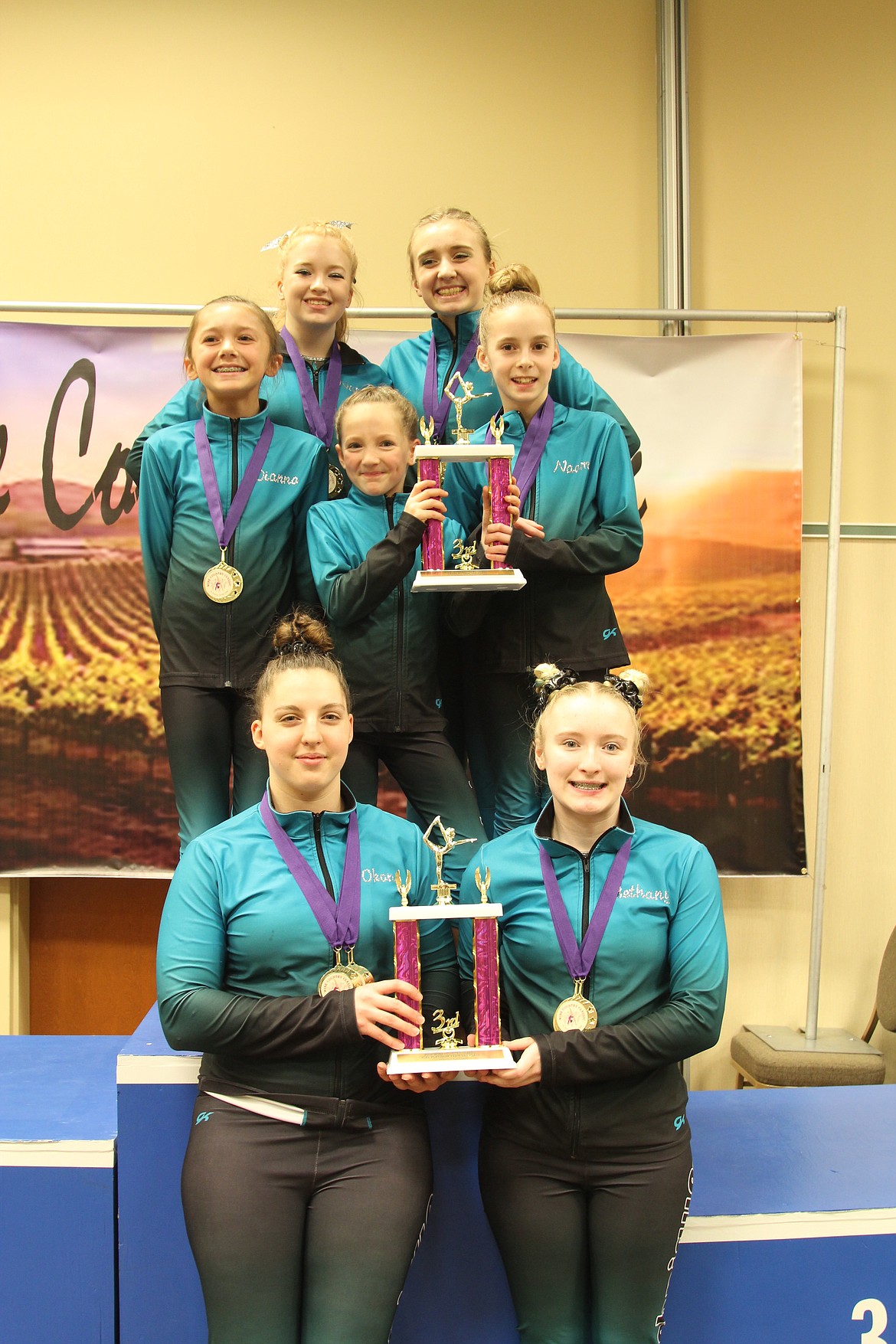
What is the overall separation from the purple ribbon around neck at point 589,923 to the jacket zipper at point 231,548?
34.7 inches

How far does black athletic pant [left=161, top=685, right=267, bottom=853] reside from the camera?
7.95 ft

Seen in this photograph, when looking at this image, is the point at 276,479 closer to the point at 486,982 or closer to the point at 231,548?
the point at 231,548

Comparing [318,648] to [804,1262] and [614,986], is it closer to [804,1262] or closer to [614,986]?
[614,986]

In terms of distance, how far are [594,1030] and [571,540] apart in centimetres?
106

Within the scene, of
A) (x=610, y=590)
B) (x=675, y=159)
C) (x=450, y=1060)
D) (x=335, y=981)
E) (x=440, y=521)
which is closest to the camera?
(x=450, y=1060)

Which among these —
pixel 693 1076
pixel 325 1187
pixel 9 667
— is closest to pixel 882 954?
pixel 693 1076

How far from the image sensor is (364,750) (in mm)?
2418

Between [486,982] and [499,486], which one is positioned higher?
[499,486]

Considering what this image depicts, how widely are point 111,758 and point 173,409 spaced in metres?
1.84

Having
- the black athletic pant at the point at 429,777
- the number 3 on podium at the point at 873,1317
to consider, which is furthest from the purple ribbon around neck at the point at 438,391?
the number 3 on podium at the point at 873,1317

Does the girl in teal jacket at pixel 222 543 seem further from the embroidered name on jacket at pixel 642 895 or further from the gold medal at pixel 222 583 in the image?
the embroidered name on jacket at pixel 642 895

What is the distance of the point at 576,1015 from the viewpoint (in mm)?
1896

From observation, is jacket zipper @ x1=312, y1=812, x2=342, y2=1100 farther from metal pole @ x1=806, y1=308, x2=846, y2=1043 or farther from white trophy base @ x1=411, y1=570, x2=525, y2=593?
metal pole @ x1=806, y1=308, x2=846, y2=1043

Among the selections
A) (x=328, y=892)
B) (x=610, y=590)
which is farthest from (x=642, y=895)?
(x=610, y=590)
